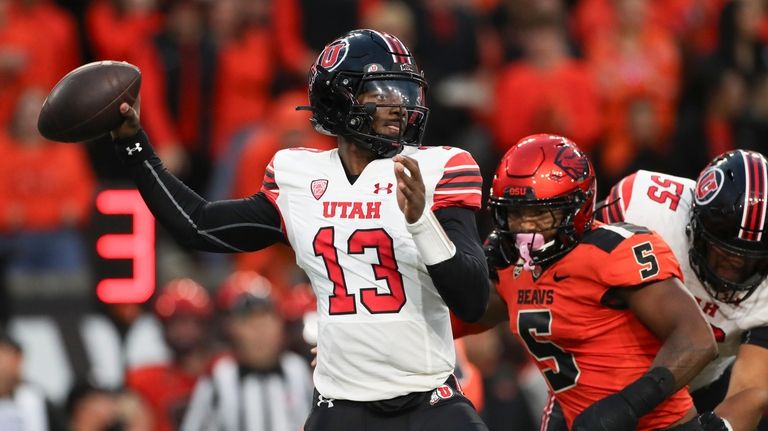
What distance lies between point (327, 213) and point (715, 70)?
22.4 ft

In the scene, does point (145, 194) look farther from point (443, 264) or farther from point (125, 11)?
point (125, 11)

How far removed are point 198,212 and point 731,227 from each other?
5.88 ft

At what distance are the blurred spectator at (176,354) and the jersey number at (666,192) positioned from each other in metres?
4.41

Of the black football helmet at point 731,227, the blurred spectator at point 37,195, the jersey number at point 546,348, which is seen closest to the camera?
the jersey number at point 546,348

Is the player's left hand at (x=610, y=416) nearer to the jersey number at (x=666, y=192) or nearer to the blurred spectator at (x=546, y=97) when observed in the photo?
the jersey number at (x=666, y=192)

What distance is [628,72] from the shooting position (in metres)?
10.7

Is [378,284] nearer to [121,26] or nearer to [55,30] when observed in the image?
[121,26]

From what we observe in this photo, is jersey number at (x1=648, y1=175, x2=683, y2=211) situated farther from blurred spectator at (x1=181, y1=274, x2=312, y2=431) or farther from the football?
blurred spectator at (x1=181, y1=274, x2=312, y2=431)

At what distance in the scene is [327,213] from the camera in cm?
479

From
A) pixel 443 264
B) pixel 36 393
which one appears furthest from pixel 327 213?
pixel 36 393

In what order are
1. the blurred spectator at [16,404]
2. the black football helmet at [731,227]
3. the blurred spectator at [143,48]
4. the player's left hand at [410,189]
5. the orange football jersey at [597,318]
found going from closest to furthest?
the player's left hand at [410,189]
the orange football jersey at [597,318]
the black football helmet at [731,227]
the blurred spectator at [16,404]
the blurred spectator at [143,48]

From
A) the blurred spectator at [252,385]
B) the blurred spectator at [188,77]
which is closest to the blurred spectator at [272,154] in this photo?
the blurred spectator at [188,77]

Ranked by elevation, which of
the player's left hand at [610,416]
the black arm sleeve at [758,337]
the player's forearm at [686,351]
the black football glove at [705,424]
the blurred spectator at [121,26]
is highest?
the player's forearm at [686,351]

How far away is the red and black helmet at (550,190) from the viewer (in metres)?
4.99
